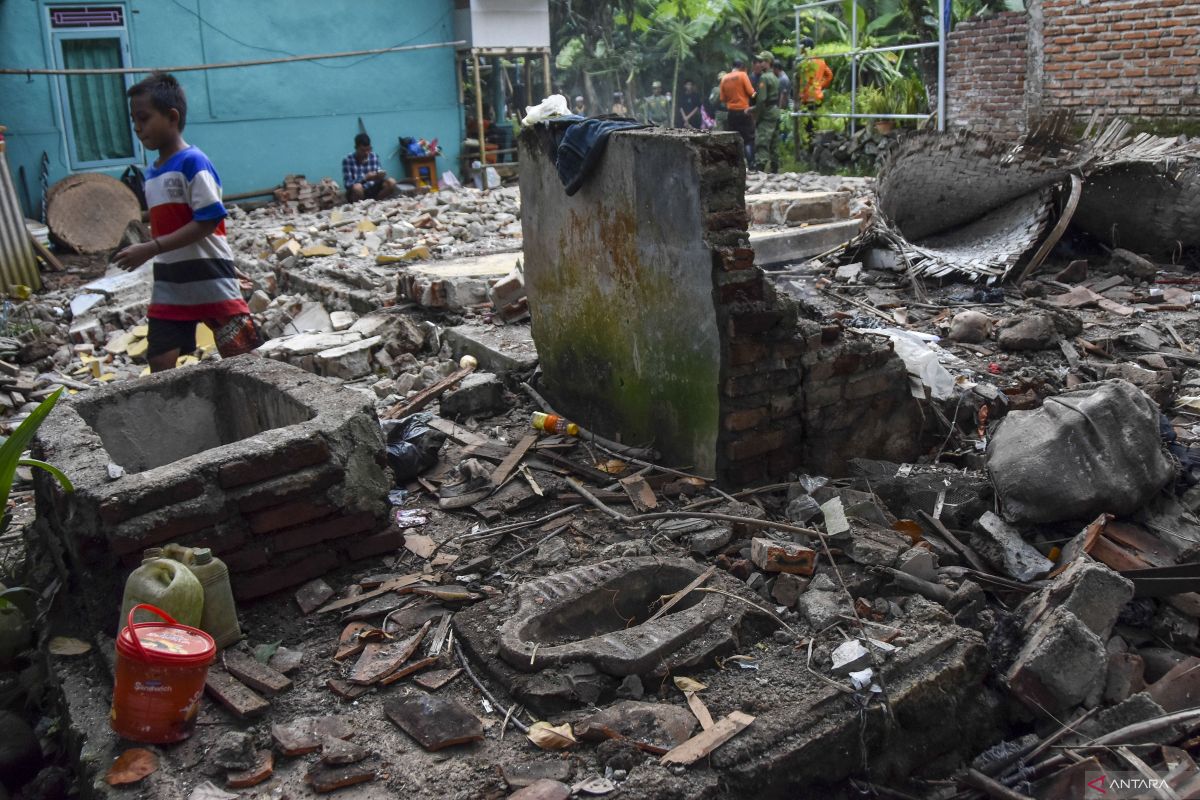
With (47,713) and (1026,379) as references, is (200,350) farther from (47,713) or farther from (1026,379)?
(1026,379)

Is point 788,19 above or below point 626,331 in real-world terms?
above

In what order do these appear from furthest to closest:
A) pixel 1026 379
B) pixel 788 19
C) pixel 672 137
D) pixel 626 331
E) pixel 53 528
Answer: pixel 788 19
pixel 1026 379
pixel 626 331
pixel 672 137
pixel 53 528

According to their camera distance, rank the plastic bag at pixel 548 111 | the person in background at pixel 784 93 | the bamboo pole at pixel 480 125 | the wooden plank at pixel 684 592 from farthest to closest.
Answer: the person in background at pixel 784 93
the bamboo pole at pixel 480 125
the plastic bag at pixel 548 111
the wooden plank at pixel 684 592

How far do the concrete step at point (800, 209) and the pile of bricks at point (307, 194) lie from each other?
7.68 m

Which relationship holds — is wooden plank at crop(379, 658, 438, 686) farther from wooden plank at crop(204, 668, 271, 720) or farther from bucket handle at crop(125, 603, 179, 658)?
bucket handle at crop(125, 603, 179, 658)

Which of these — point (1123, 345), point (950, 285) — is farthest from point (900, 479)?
point (950, 285)

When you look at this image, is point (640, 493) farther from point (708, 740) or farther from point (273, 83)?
point (273, 83)

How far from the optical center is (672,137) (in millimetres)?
3971

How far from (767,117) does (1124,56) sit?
8324mm

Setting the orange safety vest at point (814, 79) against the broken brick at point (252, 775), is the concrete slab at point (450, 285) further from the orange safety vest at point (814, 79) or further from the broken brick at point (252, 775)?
the orange safety vest at point (814, 79)

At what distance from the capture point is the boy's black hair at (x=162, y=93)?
14.6 ft

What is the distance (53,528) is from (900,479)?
338 cm

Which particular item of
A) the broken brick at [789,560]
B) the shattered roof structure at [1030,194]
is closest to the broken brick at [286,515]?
the broken brick at [789,560]

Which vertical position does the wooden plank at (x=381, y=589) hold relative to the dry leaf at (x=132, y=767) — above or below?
above
